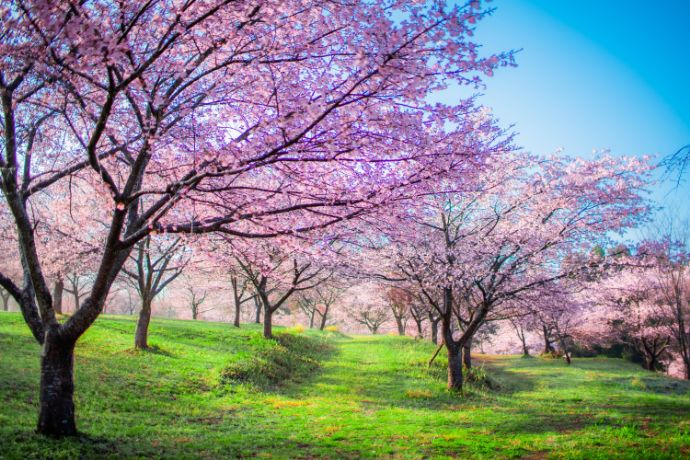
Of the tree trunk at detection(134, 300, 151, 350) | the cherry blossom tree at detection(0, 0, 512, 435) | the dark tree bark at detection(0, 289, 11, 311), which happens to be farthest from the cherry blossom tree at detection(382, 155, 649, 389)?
the dark tree bark at detection(0, 289, 11, 311)

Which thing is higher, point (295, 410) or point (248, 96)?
point (248, 96)

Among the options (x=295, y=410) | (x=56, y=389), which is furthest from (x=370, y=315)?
(x=56, y=389)

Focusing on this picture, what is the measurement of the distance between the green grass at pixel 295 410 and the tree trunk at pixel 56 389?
32 cm

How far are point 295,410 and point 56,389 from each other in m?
6.35

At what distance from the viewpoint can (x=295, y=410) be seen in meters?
11.5

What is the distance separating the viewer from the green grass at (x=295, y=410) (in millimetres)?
7297

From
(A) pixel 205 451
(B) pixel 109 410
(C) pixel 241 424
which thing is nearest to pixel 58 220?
(B) pixel 109 410

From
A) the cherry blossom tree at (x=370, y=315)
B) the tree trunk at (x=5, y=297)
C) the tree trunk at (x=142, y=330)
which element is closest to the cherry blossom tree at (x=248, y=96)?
the tree trunk at (x=142, y=330)

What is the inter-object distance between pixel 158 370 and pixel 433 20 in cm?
1365

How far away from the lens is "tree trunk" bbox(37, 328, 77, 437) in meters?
6.51

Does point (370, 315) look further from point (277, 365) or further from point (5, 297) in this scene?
point (277, 365)

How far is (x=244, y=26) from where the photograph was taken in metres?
5.68

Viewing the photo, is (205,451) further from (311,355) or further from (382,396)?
(311,355)

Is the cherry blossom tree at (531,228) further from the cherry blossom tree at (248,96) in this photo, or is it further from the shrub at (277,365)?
the cherry blossom tree at (248,96)
